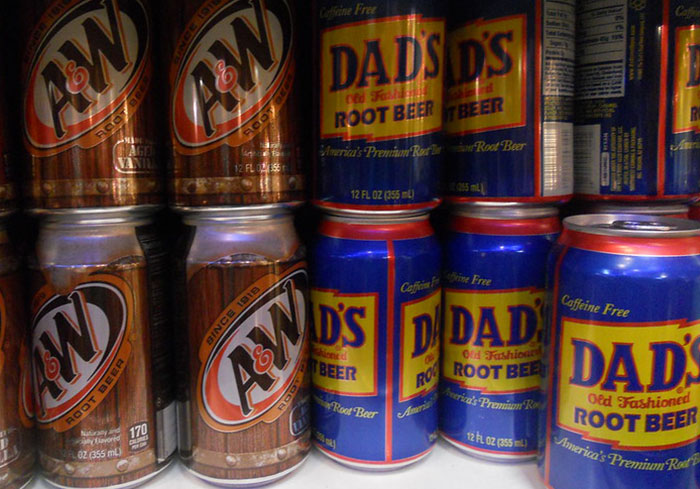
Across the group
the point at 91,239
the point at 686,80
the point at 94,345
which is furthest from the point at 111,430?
the point at 686,80

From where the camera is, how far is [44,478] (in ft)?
2.90

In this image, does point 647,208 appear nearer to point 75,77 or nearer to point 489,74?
point 489,74

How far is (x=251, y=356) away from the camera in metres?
0.86

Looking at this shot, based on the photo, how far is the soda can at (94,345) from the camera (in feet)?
2.69

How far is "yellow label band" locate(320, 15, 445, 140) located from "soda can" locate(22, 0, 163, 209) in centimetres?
29

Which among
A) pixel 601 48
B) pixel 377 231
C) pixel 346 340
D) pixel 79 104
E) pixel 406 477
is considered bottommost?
pixel 406 477

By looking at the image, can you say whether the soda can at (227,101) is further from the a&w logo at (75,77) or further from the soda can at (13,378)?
the soda can at (13,378)

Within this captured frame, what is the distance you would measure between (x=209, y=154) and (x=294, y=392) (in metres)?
Answer: 0.38

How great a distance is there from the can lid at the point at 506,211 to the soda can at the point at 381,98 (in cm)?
9

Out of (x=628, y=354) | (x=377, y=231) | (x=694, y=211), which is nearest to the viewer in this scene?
(x=628, y=354)

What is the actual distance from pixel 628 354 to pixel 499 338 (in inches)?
8.3

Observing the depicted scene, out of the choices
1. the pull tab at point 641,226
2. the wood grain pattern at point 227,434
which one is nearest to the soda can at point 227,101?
the wood grain pattern at point 227,434

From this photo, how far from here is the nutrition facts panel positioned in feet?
3.09

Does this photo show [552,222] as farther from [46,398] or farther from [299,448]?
[46,398]
